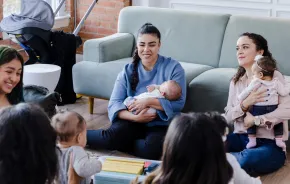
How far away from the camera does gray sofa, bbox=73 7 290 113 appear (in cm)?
385

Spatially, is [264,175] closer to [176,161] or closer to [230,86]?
[230,86]

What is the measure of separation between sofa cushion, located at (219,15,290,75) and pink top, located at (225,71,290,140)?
0.58 m

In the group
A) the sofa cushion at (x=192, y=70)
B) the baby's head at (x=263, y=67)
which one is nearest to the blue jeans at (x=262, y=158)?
the baby's head at (x=263, y=67)

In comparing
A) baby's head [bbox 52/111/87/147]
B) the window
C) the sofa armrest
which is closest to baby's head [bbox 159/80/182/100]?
the sofa armrest

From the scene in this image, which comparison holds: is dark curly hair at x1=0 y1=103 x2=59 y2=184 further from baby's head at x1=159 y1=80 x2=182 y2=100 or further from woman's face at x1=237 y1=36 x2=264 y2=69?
woman's face at x1=237 y1=36 x2=264 y2=69

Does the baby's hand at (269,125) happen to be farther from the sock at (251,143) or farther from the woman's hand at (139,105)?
the woman's hand at (139,105)

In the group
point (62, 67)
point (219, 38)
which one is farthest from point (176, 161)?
point (62, 67)

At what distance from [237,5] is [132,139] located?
2305 mm

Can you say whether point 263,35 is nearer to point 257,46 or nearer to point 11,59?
point 257,46

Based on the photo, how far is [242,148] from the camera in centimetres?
339

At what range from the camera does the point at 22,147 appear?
1614 mm

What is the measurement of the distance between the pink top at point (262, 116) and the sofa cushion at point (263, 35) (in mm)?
584

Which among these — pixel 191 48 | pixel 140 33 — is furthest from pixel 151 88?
pixel 191 48

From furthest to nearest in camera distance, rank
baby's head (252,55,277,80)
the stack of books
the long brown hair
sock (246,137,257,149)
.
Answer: sock (246,137,257,149) → baby's head (252,55,277,80) → the stack of books → the long brown hair
